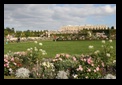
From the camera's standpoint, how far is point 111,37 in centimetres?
2605

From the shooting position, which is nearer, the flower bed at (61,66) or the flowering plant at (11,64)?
the flower bed at (61,66)

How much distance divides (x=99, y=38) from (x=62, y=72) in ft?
57.2

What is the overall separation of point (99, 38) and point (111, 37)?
1.89 m

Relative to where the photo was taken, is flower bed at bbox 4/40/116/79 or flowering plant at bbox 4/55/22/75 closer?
flower bed at bbox 4/40/116/79

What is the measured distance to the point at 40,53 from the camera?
29.5 ft

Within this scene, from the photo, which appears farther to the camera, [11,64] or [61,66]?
[11,64]

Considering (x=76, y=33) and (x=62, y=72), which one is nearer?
(x=62, y=72)
